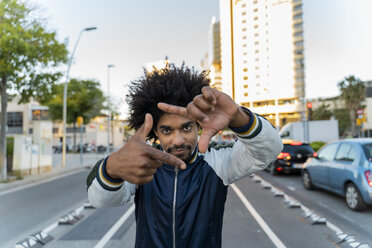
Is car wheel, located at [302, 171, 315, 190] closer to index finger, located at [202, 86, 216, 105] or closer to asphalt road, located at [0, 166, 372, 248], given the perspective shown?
asphalt road, located at [0, 166, 372, 248]

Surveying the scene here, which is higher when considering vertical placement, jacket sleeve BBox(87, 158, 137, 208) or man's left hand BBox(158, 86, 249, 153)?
man's left hand BBox(158, 86, 249, 153)

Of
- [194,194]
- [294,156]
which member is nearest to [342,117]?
[294,156]

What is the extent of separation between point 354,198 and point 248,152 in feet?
19.1

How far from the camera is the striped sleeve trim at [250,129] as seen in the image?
142 centimetres

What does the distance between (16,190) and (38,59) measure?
18.6ft

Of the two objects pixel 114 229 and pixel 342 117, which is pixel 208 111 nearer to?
pixel 114 229

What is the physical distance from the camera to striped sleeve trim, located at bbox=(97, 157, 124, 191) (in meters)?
1.35

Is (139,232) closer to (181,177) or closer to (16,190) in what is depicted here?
(181,177)

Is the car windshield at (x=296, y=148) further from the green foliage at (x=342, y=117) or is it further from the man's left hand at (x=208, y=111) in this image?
the green foliage at (x=342, y=117)

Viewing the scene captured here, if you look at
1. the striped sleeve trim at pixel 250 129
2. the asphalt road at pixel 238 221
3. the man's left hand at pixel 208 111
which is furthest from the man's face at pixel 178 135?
the asphalt road at pixel 238 221

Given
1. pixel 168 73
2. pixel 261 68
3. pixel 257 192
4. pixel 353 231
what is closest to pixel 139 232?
pixel 168 73

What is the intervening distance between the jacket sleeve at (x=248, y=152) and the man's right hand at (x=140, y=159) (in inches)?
18.2

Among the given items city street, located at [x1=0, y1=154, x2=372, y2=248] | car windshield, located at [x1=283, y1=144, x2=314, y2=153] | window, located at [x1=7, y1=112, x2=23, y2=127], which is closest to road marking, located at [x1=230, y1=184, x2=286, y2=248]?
city street, located at [x1=0, y1=154, x2=372, y2=248]

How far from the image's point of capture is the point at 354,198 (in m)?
6.14
